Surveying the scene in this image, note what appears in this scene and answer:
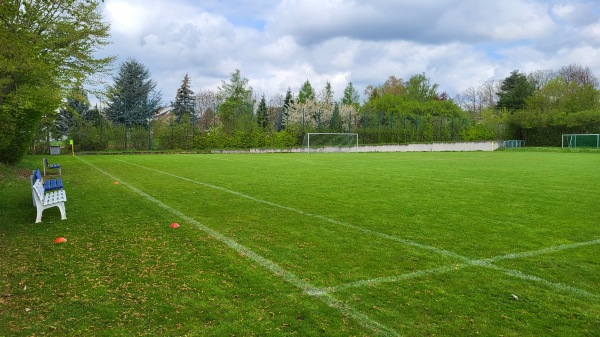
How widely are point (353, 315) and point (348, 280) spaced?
A: 2.51ft

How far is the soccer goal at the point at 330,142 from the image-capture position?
3922 cm

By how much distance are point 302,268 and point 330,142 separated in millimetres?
35768

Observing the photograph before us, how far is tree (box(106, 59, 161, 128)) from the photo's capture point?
44562mm

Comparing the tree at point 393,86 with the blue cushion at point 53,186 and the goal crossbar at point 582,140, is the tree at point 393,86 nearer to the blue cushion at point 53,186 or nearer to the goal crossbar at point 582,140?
the goal crossbar at point 582,140

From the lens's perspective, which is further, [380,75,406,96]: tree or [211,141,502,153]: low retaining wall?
[380,75,406,96]: tree

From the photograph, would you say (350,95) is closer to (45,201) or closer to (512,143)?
(512,143)

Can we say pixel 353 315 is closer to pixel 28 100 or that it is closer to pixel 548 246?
pixel 548 246

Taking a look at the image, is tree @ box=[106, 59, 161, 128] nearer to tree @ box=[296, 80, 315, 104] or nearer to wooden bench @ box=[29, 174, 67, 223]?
tree @ box=[296, 80, 315, 104]

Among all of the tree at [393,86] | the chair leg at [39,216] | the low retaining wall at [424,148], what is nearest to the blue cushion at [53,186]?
the chair leg at [39,216]

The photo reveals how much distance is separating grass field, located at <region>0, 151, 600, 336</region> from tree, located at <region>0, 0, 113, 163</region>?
16.9 feet

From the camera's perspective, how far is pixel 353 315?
3.32 metres

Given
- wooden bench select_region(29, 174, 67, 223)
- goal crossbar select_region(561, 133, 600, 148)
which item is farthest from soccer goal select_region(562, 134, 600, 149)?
wooden bench select_region(29, 174, 67, 223)

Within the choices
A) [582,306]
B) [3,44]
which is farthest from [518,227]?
[3,44]

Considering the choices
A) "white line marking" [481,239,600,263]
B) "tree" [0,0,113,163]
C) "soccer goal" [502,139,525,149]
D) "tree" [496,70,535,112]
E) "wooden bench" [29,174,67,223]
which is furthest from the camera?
"tree" [496,70,535,112]
